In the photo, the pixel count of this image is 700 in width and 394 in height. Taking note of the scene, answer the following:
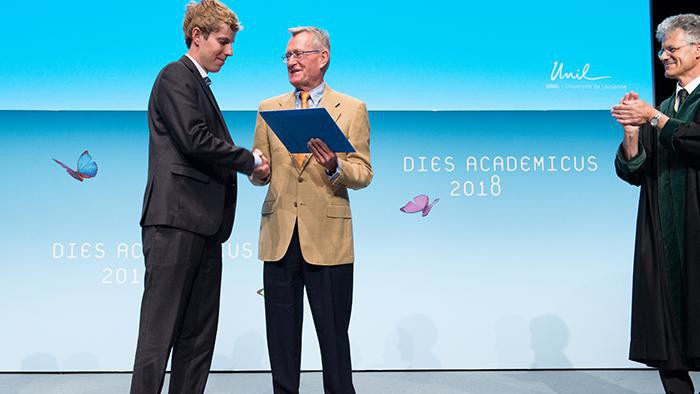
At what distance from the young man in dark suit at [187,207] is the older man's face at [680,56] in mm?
1484

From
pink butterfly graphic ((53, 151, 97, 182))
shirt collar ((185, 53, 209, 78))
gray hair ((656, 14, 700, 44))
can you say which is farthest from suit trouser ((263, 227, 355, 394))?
pink butterfly graphic ((53, 151, 97, 182))

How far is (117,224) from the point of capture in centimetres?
386

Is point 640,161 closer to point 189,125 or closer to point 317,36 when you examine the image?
point 317,36

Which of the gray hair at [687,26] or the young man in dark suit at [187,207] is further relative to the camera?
the gray hair at [687,26]

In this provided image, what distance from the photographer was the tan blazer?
2342 mm

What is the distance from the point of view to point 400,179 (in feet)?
12.8

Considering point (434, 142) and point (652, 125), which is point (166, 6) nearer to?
point (434, 142)

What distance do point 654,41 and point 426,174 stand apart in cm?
150

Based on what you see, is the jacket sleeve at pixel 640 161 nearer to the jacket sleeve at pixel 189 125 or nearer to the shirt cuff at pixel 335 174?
the shirt cuff at pixel 335 174

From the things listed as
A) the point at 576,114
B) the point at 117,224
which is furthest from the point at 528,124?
the point at 117,224

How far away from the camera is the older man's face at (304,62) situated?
2.39m

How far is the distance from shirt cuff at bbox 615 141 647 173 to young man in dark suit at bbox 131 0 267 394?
128cm

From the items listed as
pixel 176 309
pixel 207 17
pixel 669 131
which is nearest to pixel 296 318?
pixel 176 309

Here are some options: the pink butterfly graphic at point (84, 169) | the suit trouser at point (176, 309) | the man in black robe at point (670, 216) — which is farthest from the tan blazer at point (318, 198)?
the pink butterfly graphic at point (84, 169)
